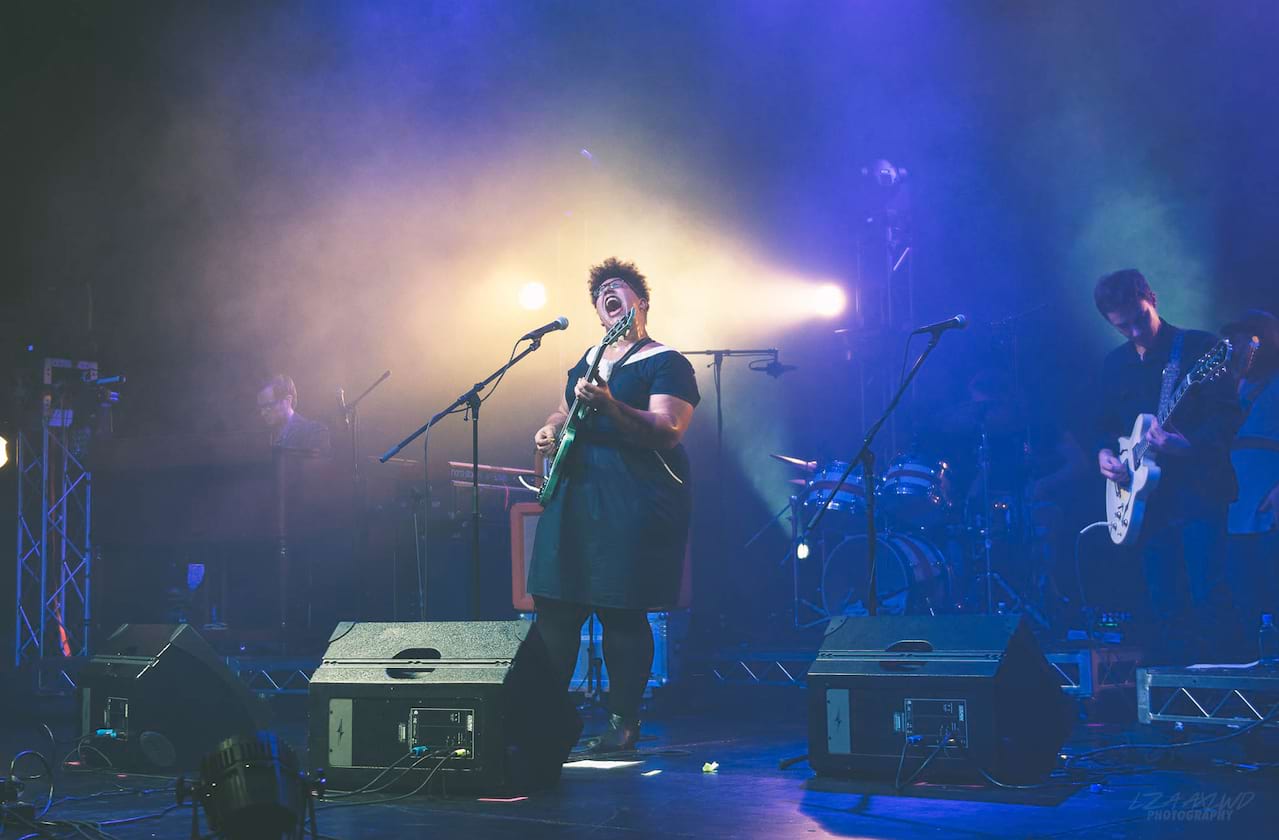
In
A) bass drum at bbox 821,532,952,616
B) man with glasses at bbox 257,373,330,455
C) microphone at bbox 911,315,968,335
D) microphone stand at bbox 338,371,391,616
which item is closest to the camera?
microphone at bbox 911,315,968,335

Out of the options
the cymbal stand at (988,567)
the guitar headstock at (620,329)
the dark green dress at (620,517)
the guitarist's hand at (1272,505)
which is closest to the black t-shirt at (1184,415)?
the guitarist's hand at (1272,505)

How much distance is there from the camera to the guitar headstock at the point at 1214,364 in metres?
5.10

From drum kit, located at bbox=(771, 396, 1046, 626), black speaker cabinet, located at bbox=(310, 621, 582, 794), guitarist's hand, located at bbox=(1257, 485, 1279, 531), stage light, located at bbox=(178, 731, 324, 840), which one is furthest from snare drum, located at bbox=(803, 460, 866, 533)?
stage light, located at bbox=(178, 731, 324, 840)

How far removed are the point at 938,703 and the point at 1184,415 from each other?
237cm

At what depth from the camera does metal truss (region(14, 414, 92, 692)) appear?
8312 millimetres

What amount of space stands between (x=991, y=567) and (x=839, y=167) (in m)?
3.14

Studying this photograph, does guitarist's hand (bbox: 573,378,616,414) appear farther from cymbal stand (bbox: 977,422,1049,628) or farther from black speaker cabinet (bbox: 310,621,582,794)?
cymbal stand (bbox: 977,422,1049,628)

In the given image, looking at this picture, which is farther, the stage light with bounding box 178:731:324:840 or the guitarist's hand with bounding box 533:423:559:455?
the guitarist's hand with bounding box 533:423:559:455

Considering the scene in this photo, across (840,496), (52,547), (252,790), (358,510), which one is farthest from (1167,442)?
(52,547)

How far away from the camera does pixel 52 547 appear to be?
8.64m

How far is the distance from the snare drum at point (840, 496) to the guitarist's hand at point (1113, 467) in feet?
6.41

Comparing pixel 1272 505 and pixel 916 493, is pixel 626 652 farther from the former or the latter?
pixel 1272 505

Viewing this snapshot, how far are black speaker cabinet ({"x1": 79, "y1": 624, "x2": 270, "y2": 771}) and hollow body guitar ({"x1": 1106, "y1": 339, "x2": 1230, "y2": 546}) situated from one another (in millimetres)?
3761

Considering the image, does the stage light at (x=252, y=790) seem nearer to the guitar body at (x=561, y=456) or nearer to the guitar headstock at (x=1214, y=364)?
the guitar body at (x=561, y=456)
